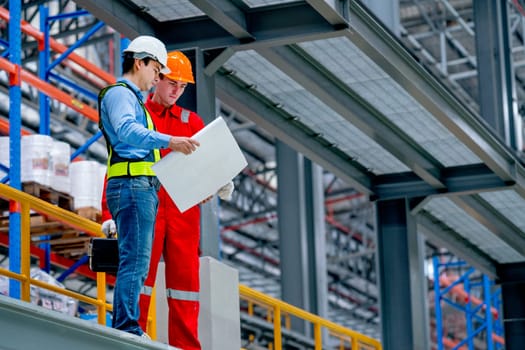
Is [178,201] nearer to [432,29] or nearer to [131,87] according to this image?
[131,87]

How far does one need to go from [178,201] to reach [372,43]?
3.15 meters

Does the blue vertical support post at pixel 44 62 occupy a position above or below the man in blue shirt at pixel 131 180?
above

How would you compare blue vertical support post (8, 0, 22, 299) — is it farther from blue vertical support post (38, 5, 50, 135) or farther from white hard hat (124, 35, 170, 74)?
white hard hat (124, 35, 170, 74)

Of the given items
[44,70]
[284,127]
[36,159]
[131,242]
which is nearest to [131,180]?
[131,242]

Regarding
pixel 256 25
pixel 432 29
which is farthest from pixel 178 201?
pixel 432 29

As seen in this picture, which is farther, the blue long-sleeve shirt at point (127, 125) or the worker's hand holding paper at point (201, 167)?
the worker's hand holding paper at point (201, 167)

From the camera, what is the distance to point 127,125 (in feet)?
22.3

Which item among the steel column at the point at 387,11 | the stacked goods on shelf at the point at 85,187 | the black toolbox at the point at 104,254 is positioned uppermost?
the steel column at the point at 387,11

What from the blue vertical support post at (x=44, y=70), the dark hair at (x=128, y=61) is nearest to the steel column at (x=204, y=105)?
the dark hair at (x=128, y=61)

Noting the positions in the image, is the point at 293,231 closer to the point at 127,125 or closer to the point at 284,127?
the point at 284,127

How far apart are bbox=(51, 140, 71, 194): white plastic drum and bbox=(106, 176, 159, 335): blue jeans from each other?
5.12 metres

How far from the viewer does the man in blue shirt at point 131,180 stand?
22.6 feet

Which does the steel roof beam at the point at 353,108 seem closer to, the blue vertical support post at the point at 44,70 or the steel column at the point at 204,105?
the steel column at the point at 204,105

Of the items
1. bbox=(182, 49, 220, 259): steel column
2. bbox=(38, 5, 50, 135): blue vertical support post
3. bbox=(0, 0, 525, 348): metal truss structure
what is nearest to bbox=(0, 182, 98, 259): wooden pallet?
bbox=(38, 5, 50, 135): blue vertical support post
